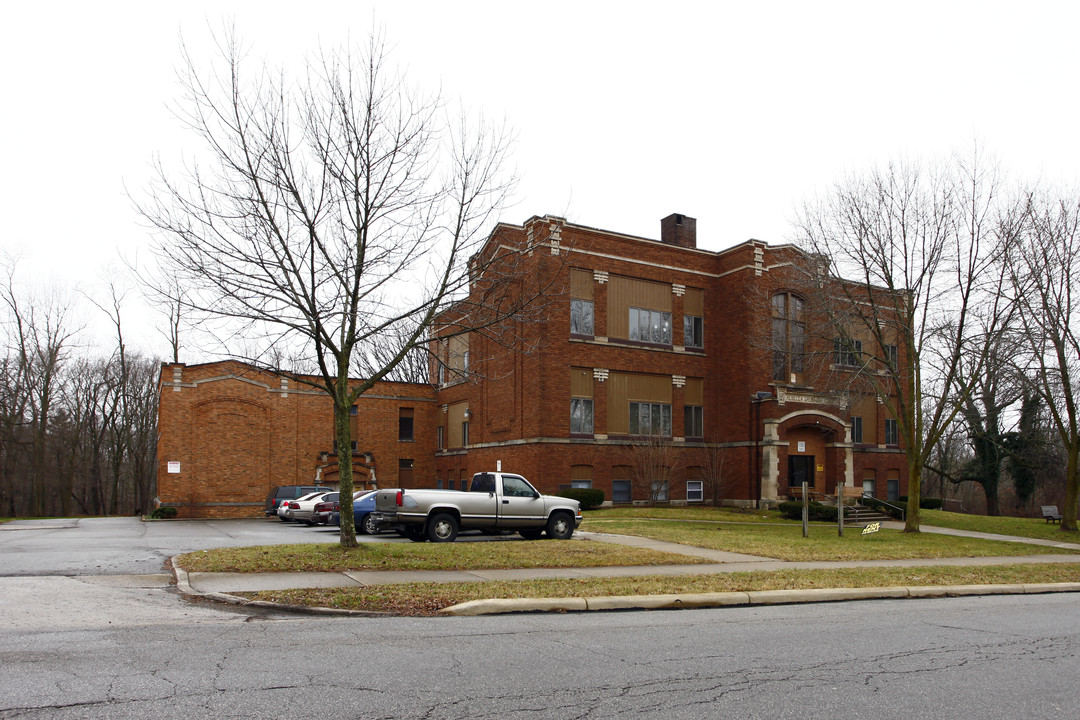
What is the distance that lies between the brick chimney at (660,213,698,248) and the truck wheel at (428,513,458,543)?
83.4 ft

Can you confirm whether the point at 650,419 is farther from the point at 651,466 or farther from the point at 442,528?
the point at 442,528

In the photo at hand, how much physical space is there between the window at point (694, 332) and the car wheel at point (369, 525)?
20461 mm

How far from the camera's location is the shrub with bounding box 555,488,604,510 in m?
33.6

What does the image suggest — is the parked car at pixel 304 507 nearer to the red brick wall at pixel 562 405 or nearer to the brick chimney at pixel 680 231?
the red brick wall at pixel 562 405

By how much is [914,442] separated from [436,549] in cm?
1781

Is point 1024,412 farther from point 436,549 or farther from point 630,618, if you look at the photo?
point 630,618

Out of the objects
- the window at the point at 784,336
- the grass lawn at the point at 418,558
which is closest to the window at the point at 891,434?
the window at the point at 784,336

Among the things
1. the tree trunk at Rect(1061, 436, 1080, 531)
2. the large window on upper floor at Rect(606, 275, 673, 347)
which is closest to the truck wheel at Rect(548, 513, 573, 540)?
the large window on upper floor at Rect(606, 275, 673, 347)

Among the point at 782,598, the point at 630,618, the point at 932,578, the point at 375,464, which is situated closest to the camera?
the point at 630,618

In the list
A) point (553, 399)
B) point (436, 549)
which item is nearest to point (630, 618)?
point (436, 549)

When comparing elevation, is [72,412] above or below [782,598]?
above

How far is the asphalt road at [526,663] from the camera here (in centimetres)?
586

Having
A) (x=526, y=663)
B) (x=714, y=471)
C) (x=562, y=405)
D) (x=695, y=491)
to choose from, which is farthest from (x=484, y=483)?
(x=695, y=491)

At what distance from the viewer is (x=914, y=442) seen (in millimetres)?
27047
